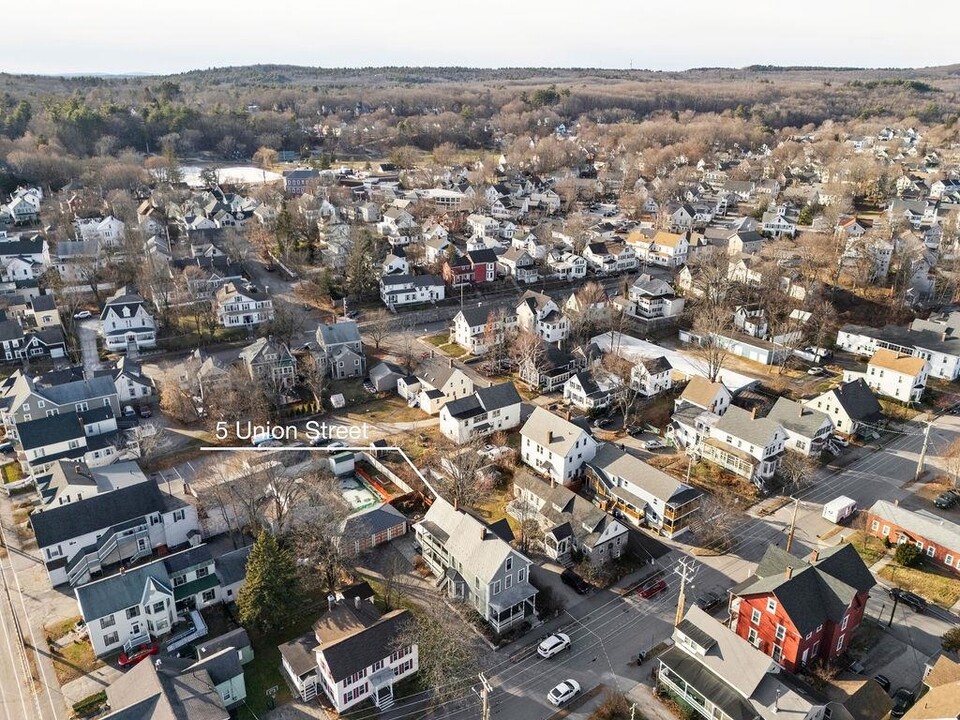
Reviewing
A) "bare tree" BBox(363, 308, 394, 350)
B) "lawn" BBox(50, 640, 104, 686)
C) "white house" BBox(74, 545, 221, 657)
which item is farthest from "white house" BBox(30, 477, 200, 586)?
"bare tree" BBox(363, 308, 394, 350)

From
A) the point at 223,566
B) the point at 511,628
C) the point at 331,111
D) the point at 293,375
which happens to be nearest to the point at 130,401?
the point at 293,375

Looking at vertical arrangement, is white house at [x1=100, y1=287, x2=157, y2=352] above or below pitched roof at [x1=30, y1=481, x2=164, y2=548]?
above

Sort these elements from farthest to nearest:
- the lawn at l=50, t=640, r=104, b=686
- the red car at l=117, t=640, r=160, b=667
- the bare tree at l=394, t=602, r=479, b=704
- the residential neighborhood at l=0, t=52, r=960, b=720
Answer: the red car at l=117, t=640, r=160, b=667 → the lawn at l=50, t=640, r=104, b=686 → the residential neighborhood at l=0, t=52, r=960, b=720 → the bare tree at l=394, t=602, r=479, b=704

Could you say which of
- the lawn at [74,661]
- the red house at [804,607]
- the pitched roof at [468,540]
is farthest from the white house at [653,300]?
the lawn at [74,661]

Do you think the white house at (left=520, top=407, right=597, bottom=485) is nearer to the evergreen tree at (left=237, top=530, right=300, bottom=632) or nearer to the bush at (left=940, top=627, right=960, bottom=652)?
the evergreen tree at (left=237, top=530, right=300, bottom=632)

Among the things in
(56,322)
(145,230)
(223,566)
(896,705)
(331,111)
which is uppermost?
(331,111)

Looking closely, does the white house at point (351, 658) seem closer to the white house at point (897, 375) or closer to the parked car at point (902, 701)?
the parked car at point (902, 701)

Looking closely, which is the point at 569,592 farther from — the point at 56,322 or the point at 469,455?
the point at 56,322

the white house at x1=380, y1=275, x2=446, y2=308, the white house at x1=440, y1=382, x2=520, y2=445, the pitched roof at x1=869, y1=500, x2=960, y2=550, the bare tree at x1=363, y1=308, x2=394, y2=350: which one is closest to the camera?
the pitched roof at x1=869, y1=500, x2=960, y2=550
